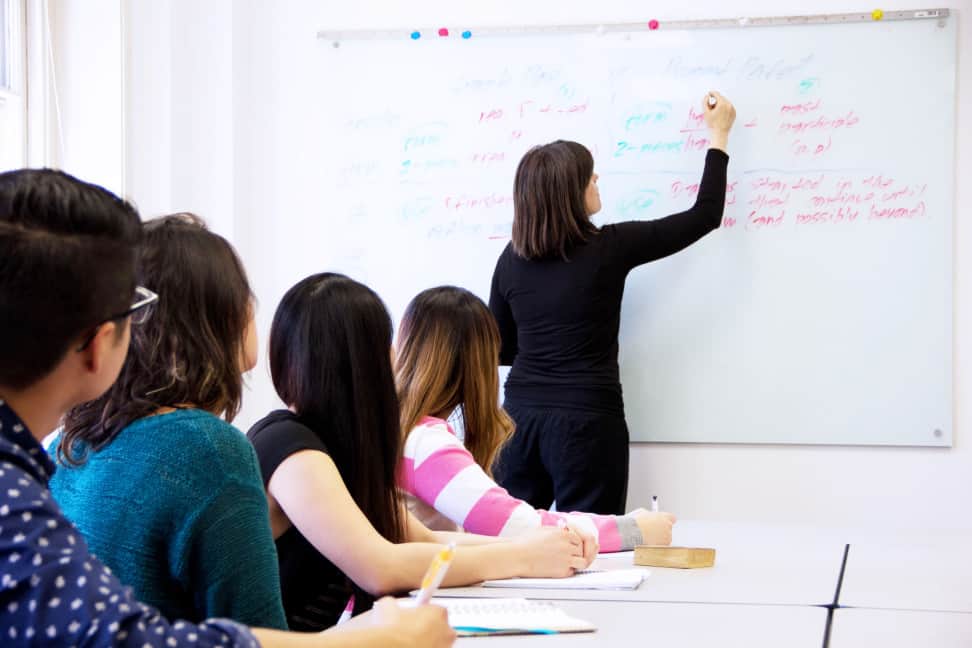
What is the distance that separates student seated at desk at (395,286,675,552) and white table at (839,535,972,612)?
1.20 feet

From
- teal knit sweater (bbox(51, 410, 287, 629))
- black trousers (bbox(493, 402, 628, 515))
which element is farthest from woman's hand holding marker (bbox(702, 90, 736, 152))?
teal knit sweater (bbox(51, 410, 287, 629))

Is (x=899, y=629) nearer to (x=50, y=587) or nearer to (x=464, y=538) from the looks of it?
(x=464, y=538)

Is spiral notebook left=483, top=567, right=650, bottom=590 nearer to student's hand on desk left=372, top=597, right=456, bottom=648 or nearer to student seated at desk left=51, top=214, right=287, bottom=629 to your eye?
student seated at desk left=51, top=214, right=287, bottom=629

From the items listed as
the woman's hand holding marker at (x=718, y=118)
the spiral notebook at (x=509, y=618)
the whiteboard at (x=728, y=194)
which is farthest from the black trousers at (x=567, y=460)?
the spiral notebook at (x=509, y=618)

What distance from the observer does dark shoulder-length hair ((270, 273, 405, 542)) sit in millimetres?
1608

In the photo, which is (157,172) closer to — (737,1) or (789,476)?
(737,1)

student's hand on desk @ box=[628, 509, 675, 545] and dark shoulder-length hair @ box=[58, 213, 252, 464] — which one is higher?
dark shoulder-length hair @ box=[58, 213, 252, 464]

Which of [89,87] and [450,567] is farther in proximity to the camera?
[89,87]

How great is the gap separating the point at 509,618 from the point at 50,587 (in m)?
0.74

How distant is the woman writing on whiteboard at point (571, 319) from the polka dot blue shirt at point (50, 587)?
2.25m

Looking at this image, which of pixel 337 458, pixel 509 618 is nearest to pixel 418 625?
pixel 509 618

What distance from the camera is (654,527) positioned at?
2.06m

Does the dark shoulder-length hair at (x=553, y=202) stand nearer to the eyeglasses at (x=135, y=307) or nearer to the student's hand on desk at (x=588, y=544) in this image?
the student's hand on desk at (x=588, y=544)

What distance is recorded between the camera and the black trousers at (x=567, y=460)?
298 centimetres
